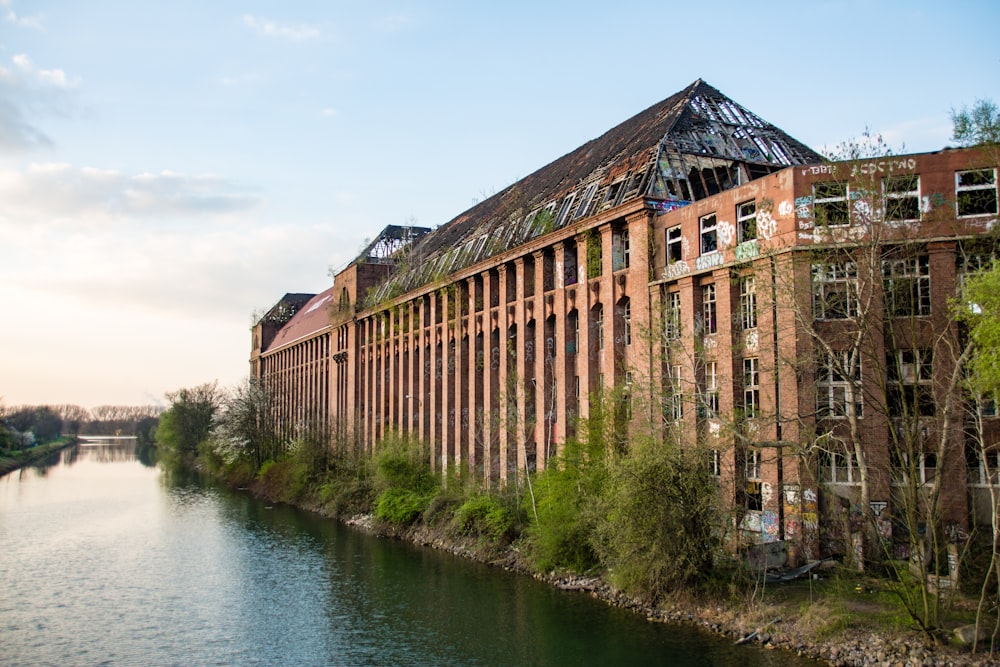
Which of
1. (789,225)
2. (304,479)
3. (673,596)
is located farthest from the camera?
(304,479)

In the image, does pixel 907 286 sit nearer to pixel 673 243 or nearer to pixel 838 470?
pixel 838 470

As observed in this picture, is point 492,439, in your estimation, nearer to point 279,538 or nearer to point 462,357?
point 462,357

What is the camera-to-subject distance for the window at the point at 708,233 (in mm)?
24200

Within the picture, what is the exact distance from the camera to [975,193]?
67.3 feet

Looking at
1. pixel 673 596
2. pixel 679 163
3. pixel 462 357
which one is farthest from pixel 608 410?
pixel 462 357

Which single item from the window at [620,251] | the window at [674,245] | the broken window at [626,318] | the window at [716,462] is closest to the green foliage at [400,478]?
the broken window at [626,318]

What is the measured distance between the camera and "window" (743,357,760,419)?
74.1 ft

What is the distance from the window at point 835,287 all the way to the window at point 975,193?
3589 mm

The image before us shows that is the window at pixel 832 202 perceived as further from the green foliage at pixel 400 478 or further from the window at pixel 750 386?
the green foliage at pixel 400 478

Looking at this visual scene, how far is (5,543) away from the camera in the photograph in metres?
34.6

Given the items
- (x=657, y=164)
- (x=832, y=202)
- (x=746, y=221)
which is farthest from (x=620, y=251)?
(x=832, y=202)

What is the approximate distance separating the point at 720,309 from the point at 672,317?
1669 millimetres

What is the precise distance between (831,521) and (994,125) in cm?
1021

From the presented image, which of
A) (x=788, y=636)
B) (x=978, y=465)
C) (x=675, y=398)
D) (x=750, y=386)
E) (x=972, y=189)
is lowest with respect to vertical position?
(x=788, y=636)
